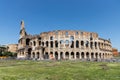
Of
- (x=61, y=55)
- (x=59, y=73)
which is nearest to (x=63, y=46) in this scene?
(x=61, y=55)

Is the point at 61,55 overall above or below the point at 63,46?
below

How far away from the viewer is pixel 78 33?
90062 mm

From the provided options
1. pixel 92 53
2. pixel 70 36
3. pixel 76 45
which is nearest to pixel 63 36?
pixel 70 36

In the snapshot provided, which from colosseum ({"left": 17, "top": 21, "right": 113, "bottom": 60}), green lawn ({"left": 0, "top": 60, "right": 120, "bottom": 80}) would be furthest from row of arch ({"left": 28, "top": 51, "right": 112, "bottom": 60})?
green lawn ({"left": 0, "top": 60, "right": 120, "bottom": 80})

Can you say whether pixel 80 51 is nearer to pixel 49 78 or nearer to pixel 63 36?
pixel 63 36

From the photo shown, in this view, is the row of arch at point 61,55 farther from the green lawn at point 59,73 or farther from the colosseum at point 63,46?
the green lawn at point 59,73

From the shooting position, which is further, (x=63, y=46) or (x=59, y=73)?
(x=63, y=46)

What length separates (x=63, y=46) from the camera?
289ft

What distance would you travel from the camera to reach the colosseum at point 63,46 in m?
87.9

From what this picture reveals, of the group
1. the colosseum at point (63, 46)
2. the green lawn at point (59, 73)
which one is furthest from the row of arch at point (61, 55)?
the green lawn at point (59, 73)

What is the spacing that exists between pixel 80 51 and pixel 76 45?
5545 millimetres

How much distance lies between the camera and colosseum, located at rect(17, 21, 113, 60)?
289 feet

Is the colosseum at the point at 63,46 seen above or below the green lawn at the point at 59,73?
above

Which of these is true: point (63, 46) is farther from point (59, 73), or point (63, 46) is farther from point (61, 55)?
point (59, 73)
